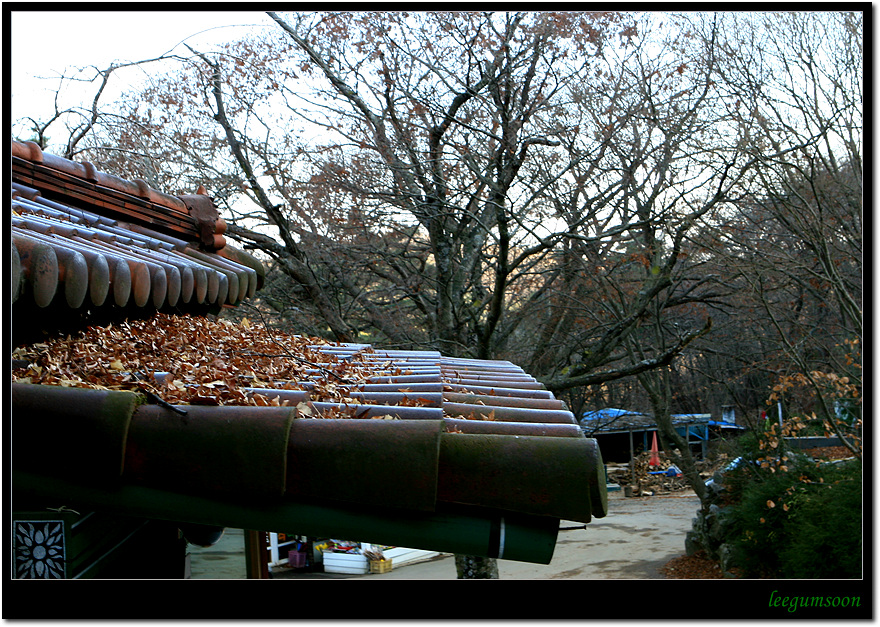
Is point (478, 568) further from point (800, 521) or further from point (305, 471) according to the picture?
point (305, 471)

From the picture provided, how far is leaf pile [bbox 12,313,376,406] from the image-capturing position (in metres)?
1.97

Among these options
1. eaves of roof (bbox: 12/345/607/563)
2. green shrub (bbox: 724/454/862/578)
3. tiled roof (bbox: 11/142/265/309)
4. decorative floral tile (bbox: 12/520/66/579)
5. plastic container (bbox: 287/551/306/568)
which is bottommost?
plastic container (bbox: 287/551/306/568)

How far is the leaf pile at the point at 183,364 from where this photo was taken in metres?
1.97

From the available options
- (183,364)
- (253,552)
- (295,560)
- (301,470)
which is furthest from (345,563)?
(301,470)

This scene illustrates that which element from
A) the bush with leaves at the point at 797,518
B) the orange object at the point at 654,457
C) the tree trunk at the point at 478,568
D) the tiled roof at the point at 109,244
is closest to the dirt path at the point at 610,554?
the tree trunk at the point at 478,568

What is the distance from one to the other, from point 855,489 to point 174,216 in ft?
22.7

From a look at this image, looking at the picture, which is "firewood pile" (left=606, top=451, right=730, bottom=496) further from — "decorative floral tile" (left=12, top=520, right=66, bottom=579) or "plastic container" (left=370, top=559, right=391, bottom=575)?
"decorative floral tile" (left=12, top=520, right=66, bottom=579)

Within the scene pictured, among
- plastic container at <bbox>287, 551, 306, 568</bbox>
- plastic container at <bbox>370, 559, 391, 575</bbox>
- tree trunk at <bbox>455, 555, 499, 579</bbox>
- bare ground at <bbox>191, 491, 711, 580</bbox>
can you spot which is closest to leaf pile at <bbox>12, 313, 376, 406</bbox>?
tree trunk at <bbox>455, 555, 499, 579</bbox>

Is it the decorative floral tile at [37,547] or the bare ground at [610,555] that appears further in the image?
the bare ground at [610,555]

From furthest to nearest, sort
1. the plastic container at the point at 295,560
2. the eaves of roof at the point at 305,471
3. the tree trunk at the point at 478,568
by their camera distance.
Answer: the plastic container at the point at 295,560, the tree trunk at the point at 478,568, the eaves of roof at the point at 305,471

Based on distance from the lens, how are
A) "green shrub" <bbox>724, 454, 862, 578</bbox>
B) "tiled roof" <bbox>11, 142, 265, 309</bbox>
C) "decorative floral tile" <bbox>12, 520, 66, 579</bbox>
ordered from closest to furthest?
"tiled roof" <bbox>11, 142, 265, 309</bbox> → "decorative floral tile" <bbox>12, 520, 66, 579</bbox> → "green shrub" <bbox>724, 454, 862, 578</bbox>

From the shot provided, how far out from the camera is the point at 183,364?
2555 mm

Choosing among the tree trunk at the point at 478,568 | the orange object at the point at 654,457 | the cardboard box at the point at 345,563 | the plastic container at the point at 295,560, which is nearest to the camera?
the tree trunk at the point at 478,568

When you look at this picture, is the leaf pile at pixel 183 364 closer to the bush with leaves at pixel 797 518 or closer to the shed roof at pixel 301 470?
the shed roof at pixel 301 470
